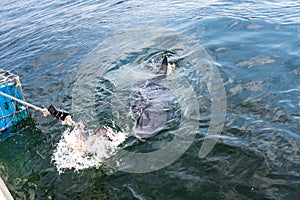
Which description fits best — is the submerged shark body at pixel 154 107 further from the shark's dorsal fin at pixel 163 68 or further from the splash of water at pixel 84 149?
the splash of water at pixel 84 149

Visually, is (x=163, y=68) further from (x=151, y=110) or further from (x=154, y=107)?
(x=151, y=110)

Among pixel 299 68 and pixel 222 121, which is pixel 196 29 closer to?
pixel 299 68

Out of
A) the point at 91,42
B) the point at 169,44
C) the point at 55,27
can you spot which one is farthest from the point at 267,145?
the point at 55,27

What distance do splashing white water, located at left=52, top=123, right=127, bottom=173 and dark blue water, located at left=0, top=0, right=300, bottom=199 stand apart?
0.20m

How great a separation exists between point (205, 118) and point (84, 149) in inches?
99.4

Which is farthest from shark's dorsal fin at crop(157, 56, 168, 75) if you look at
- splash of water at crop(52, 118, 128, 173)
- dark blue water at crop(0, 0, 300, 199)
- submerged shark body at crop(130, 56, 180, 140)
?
splash of water at crop(52, 118, 128, 173)

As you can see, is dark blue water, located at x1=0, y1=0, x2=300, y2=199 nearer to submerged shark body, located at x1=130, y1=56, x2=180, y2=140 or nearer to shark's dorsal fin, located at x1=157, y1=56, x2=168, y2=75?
submerged shark body, located at x1=130, y1=56, x2=180, y2=140

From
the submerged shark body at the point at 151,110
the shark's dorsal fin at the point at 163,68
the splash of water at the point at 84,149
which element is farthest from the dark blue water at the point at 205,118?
the shark's dorsal fin at the point at 163,68

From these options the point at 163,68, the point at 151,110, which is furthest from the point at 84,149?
the point at 163,68

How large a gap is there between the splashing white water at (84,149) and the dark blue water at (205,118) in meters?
0.20

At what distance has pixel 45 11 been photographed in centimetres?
1811

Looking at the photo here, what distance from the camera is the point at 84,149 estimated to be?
236 inches

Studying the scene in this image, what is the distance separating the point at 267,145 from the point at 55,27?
11994 millimetres

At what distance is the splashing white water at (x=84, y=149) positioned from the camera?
19.0 feet
